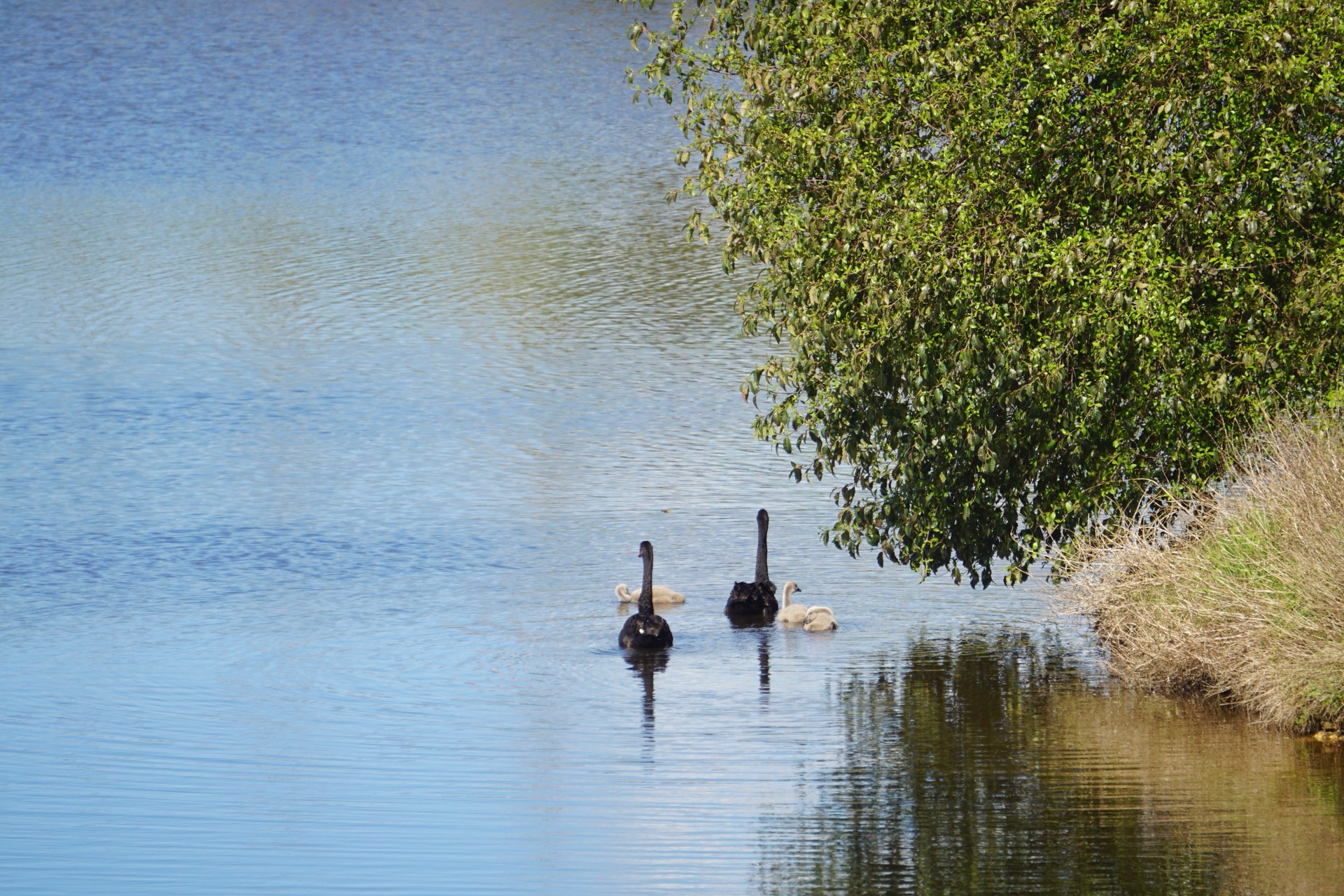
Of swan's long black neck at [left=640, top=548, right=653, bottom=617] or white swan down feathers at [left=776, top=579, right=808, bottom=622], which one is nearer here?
swan's long black neck at [left=640, top=548, right=653, bottom=617]

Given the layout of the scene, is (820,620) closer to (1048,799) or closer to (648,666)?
(648,666)

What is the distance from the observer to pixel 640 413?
37875mm

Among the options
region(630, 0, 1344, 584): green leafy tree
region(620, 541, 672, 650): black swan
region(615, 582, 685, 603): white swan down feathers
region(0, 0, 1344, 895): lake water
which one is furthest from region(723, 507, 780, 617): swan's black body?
region(630, 0, 1344, 584): green leafy tree

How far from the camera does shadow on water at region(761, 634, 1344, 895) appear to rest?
45.6 feet

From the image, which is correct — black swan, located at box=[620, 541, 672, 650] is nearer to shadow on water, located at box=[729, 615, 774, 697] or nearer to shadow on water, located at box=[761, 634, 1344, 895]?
shadow on water, located at box=[729, 615, 774, 697]

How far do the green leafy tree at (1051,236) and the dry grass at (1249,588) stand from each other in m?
0.85

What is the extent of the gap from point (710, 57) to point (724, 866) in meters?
10.3

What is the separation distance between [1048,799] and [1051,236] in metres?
6.41

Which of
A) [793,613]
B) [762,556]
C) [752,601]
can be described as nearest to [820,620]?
[793,613]

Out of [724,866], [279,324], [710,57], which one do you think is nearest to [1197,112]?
[710,57]

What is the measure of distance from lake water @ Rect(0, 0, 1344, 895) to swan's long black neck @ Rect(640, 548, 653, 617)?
2.00 feet

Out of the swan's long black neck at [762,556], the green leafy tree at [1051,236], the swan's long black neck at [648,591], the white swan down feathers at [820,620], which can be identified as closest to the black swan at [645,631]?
the swan's long black neck at [648,591]

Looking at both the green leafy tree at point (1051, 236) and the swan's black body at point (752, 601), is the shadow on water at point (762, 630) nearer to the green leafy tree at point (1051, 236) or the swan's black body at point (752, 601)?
the swan's black body at point (752, 601)

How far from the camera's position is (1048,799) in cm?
1585
